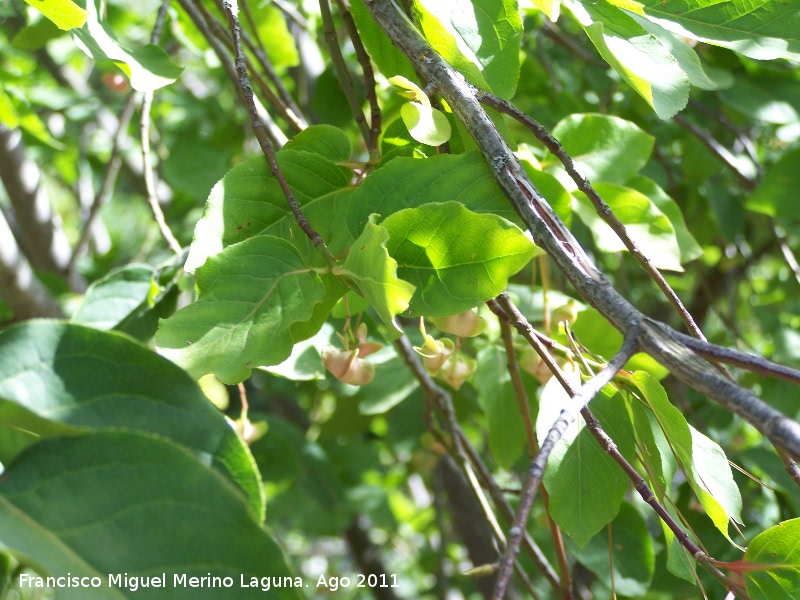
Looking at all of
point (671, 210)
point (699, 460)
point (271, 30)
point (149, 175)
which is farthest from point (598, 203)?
point (271, 30)

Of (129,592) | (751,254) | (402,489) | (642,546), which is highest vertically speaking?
(129,592)

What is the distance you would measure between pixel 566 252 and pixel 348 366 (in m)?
0.23

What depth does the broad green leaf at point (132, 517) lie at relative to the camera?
32 centimetres

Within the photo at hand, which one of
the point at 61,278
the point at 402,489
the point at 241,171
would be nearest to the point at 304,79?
the point at 61,278

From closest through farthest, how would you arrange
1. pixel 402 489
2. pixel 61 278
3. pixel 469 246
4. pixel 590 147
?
pixel 469 246
pixel 590 147
pixel 61 278
pixel 402 489

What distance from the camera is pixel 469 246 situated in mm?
459

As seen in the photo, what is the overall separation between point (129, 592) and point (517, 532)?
0.17 meters

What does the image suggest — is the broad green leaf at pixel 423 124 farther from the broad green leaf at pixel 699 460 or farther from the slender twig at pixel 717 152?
the slender twig at pixel 717 152

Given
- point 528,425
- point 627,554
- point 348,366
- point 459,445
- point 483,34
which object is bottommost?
point 627,554

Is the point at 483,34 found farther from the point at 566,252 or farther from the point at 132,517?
the point at 132,517

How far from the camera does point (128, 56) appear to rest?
24.3 inches

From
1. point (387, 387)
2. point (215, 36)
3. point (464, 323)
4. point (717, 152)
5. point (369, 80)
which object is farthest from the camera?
point (717, 152)

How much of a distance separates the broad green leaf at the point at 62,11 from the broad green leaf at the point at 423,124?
0.24 metres

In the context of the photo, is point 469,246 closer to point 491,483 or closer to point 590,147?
point 590,147
